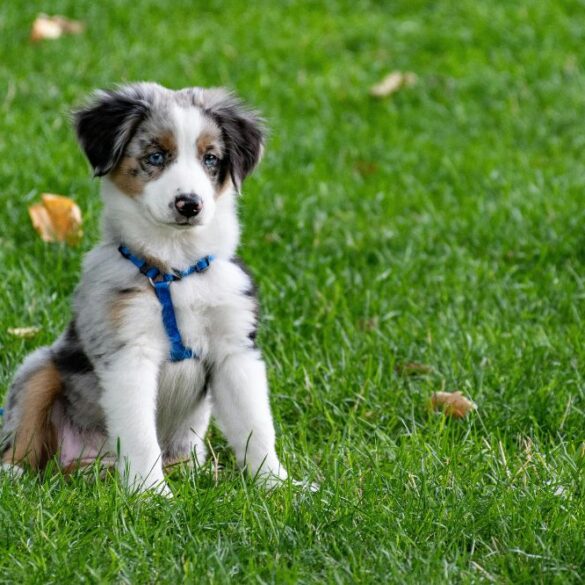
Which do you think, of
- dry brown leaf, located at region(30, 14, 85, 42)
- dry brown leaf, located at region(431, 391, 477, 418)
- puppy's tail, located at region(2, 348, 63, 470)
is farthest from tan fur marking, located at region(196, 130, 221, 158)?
dry brown leaf, located at region(30, 14, 85, 42)

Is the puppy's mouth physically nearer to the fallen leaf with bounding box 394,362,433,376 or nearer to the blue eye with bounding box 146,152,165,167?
the blue eye with bounding box 146,152,165,167

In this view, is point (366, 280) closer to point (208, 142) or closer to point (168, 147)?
point (208, 142)

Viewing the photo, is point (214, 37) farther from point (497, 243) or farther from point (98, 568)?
point (98, 568)

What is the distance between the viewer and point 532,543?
337cm

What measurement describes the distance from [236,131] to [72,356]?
3.35 ft

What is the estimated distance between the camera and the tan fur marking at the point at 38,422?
4.11 meters

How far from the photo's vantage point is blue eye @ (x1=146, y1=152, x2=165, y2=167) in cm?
389

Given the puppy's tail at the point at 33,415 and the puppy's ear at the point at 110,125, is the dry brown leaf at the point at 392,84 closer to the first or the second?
the puppy's ear at the point at 110,125

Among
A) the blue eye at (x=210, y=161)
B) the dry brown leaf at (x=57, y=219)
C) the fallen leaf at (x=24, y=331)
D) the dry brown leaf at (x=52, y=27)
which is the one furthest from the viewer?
the dry brown leaf at (x=52, y=27)

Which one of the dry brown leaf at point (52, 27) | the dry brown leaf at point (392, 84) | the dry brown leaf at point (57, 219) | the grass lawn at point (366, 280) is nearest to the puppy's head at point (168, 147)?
the grass lawn at point (366, 280)

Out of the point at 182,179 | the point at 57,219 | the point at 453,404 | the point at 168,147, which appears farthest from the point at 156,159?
the point at 57,219

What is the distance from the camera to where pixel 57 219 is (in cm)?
586

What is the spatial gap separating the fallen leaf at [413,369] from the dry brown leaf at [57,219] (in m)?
1.88

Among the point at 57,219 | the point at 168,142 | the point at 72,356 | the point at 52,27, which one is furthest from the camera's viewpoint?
the point at 52,27
